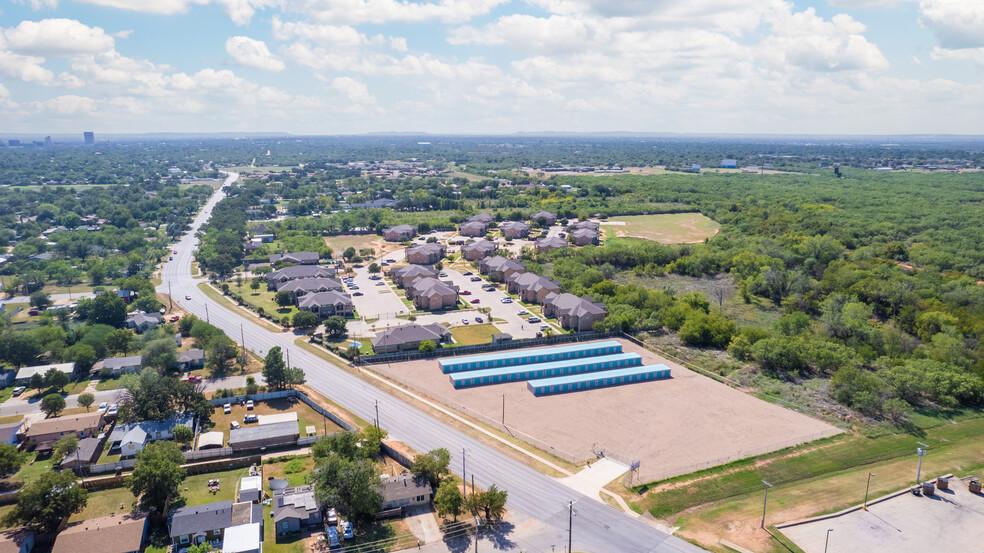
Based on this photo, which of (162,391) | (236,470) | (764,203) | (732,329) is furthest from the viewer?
(764,203)

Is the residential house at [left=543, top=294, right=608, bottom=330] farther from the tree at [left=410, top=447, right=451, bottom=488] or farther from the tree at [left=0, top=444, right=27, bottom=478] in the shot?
the tree at [left=0, top=444, right=27, bottom=478]

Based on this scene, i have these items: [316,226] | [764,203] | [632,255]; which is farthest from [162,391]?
[764,203]

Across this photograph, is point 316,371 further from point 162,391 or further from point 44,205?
point 44,205

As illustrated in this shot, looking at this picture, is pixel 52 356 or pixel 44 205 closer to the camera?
pixel 52 356

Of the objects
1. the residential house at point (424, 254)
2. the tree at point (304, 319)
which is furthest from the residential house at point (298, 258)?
the tree at point (304, 319)

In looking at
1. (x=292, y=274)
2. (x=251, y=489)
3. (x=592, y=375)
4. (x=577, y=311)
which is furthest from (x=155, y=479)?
(x=292, y=274)

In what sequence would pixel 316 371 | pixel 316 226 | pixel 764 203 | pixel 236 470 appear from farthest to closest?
pixel 764 203 < pixel 316 226 < pixel 316 371 < pixel 236 470

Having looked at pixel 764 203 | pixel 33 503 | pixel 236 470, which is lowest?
pixel 236 470
